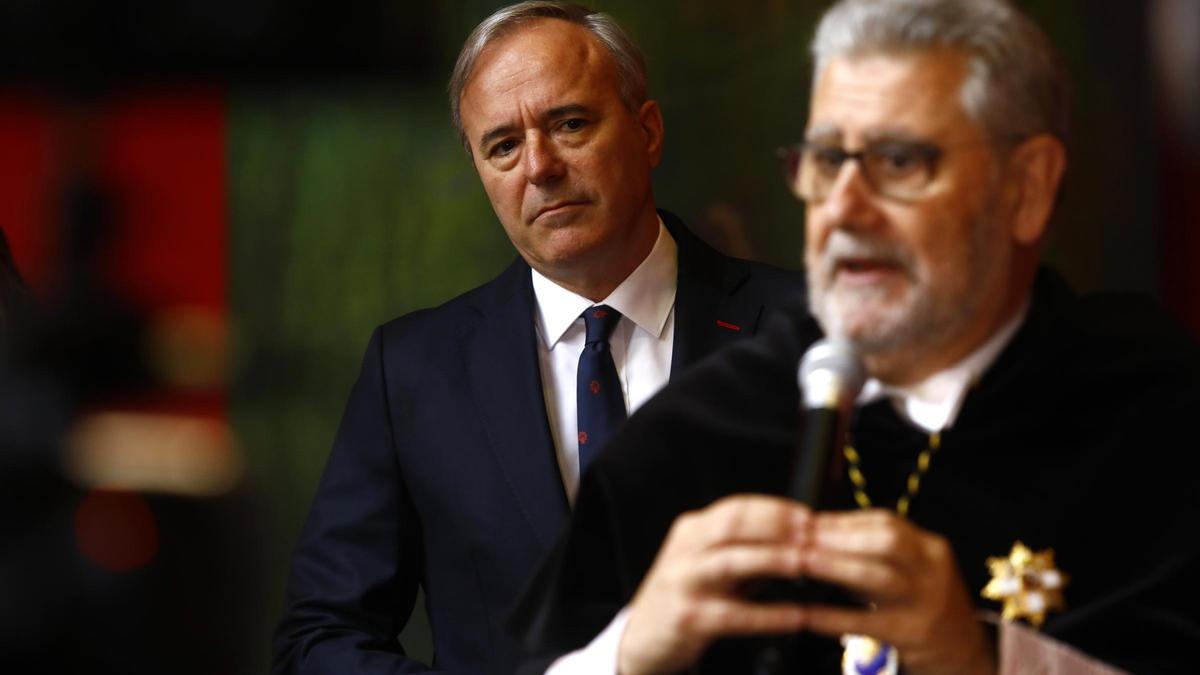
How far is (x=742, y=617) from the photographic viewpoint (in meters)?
1.83

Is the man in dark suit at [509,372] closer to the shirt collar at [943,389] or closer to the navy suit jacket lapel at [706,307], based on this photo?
the navy suit jacket lapel at [706,307]

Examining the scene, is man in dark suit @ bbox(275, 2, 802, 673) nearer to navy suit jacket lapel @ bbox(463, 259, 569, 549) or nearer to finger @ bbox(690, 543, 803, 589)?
navy suit jacket lapel @ bbox(463, 259, 569, 549)

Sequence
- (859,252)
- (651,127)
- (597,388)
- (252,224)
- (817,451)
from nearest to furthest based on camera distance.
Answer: (817,451) < (859,252) < (597,388) < (651,127) < (252,224)

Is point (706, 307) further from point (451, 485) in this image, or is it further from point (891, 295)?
point (891, 295)

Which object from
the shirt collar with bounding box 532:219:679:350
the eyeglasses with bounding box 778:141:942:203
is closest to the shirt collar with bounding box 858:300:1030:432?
the eyeglasses with bounding box 778:141:942:203

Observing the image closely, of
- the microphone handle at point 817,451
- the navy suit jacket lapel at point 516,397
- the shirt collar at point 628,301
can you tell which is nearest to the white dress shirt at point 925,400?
the microphone handle at point 817,451

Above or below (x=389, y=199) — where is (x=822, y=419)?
below

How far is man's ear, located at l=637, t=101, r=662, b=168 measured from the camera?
3258mm

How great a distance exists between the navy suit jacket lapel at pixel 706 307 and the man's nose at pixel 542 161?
1.05ft

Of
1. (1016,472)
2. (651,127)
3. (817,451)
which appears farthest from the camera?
(651,127)

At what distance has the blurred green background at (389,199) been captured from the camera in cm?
384

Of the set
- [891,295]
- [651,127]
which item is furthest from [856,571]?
[651,127]

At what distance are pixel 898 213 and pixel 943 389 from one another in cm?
29

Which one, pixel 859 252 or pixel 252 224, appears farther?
pixel 252 224
